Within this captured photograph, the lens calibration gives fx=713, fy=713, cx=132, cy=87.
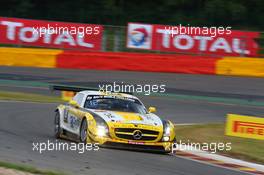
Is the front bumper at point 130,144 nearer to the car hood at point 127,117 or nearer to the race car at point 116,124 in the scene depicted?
the race car at point 116,124

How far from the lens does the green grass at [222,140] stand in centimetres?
1320

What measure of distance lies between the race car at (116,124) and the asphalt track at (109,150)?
208mm

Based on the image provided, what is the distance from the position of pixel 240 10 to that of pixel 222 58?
1072 centimetres

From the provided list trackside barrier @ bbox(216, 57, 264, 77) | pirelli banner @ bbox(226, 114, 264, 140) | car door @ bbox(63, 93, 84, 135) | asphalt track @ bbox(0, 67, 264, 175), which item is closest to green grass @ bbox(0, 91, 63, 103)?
asphalt track @ bbox(0, 67, 264, 175)

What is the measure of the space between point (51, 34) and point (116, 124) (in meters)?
18.2

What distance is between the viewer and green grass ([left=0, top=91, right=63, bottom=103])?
22.9 m

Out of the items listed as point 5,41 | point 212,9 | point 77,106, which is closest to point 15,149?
point 77,106

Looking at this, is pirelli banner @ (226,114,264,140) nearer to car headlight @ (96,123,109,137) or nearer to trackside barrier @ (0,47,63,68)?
car headlight @ (96,123,109,137)

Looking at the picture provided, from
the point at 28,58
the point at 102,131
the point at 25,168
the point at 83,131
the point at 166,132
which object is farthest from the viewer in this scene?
the point at 28,58

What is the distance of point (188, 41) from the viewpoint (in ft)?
96.3

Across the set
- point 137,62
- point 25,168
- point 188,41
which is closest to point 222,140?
point 25,168

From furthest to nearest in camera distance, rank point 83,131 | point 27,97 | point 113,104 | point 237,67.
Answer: point 237,67 → point 27,97 → point 113,104 → point 83,131

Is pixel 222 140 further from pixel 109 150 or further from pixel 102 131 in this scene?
pixel 102 131

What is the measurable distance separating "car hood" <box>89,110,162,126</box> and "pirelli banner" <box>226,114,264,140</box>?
2573 millimetres
